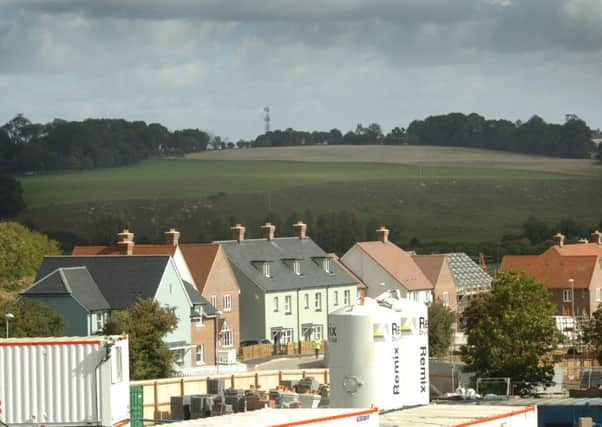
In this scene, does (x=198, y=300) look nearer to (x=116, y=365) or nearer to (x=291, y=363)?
(x=291, y=363)

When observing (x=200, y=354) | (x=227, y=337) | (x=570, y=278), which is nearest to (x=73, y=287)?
(x=200, y=354)

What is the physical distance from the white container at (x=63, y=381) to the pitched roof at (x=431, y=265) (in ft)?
314

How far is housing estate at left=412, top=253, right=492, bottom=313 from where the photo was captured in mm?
129125

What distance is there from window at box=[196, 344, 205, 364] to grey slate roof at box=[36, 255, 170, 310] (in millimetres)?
6508

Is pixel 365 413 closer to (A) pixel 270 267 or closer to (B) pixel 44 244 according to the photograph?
(A) pixel 270 267

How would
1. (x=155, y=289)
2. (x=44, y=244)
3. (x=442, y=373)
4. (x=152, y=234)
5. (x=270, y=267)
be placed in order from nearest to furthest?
(x=442, y=373)
(x=155, y=289)
(x=270, y=267)
(x=44, y=244)
(x=152, y=234)

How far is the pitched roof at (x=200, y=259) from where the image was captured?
344ft

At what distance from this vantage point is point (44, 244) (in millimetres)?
139375

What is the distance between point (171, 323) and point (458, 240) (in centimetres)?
12009

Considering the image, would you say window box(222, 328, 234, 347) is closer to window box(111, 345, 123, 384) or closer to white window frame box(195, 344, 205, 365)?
white window frame box(195, 344, 205, 365)

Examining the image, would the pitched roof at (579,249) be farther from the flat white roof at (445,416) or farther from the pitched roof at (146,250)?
the flat white roof at (445,416)

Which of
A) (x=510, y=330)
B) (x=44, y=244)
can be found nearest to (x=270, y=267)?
(x=44, y=244)

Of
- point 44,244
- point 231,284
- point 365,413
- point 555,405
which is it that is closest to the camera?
point 365,413

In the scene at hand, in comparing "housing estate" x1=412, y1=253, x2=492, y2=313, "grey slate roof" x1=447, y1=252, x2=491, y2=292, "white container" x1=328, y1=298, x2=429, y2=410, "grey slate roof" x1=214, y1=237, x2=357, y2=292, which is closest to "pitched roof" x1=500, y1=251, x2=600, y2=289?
"housing estate" x1=412, y1=253, x2=492, y2=313
